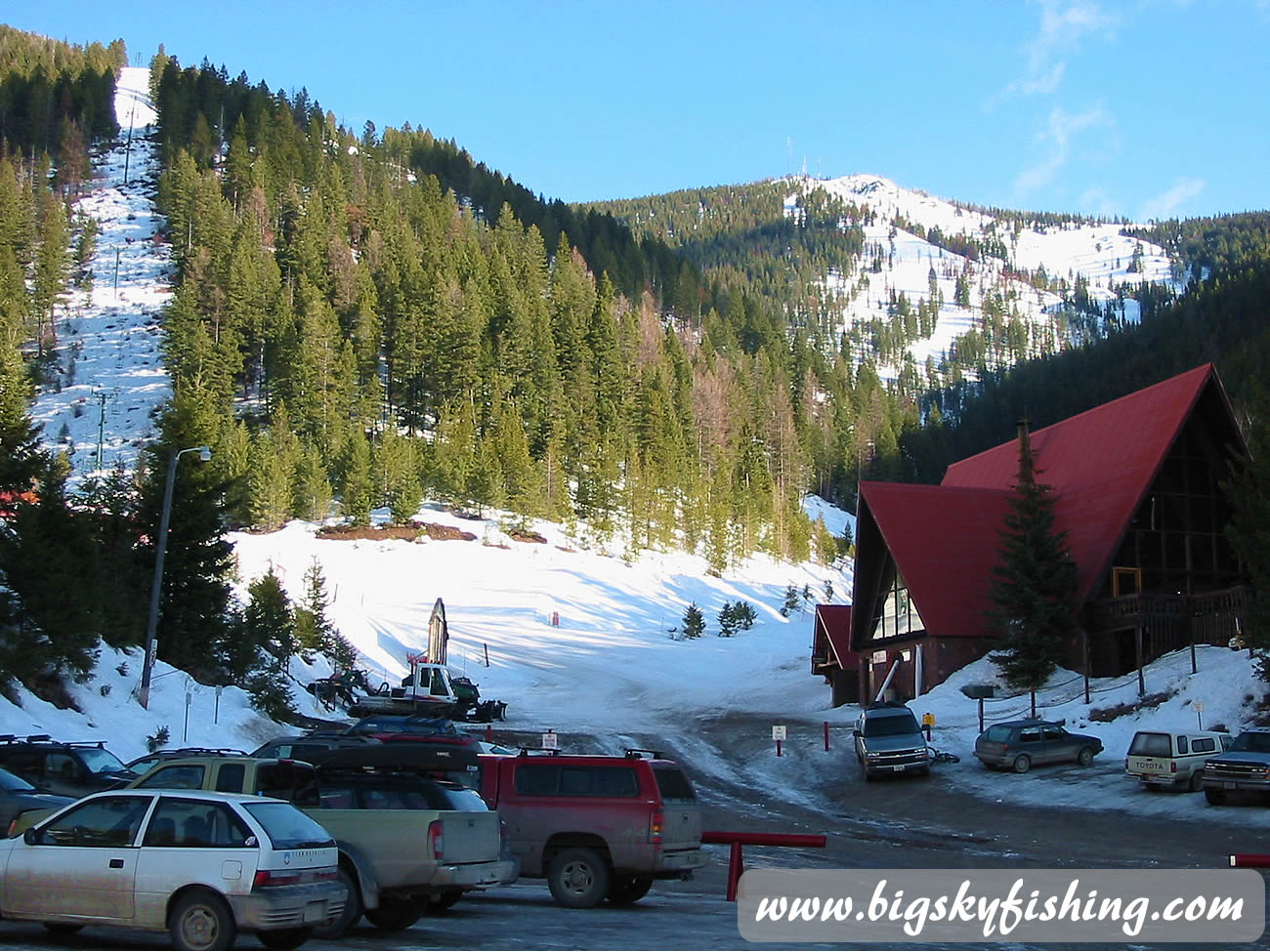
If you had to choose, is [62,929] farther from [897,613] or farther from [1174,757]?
[897,613]

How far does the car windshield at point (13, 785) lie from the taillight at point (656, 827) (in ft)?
28.0

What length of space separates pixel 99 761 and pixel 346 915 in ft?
32.9

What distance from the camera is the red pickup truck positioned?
49.3 ft

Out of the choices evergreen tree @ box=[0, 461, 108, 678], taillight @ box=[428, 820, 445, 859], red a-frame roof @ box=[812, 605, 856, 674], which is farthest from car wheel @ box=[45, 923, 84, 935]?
red a-frame roof @ box=[812, 605, 856, 674]

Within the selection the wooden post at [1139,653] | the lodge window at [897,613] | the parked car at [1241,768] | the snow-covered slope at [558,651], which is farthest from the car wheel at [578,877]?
the lodge window at [897,613]

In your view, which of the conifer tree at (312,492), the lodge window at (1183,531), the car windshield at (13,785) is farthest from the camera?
the conifer tree at (312,492)

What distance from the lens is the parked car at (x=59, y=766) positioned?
752 inches

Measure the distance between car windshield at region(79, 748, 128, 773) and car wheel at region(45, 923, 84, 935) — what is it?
28.0 ft

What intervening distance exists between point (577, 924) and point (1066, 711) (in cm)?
2733

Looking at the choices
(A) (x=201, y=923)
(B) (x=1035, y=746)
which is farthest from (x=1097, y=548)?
(A) (x=201, y=923)

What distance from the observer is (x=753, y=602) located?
8769 cm

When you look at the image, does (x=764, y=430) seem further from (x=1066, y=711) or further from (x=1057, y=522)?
(x=1066, y=711)

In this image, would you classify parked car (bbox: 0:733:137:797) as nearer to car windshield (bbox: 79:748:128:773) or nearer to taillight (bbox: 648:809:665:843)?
car windshield (bbox: 79:748:128:773)

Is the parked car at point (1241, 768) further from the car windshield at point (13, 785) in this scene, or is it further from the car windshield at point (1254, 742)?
the car windshield at point (13, 785)
